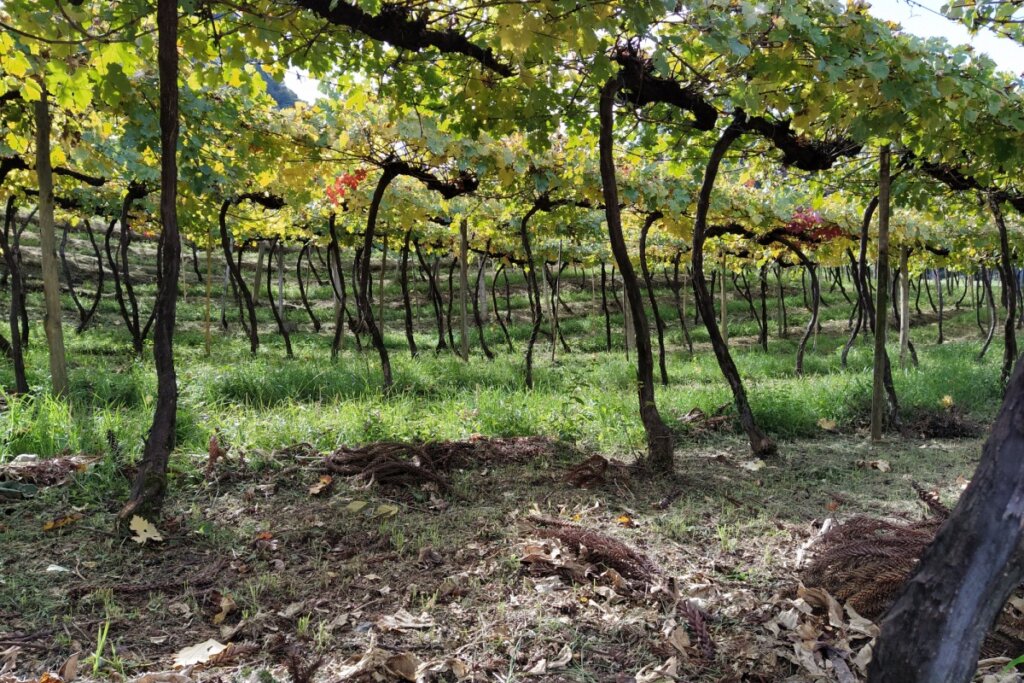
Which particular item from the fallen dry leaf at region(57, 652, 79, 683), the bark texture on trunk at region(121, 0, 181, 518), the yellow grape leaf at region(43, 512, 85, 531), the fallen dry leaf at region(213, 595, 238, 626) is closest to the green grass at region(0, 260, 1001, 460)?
the yellow grape leaf at region(43, 512, 85, 531)

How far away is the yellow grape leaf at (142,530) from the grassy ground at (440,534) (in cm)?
5

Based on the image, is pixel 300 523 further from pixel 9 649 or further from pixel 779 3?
pixel 779 3

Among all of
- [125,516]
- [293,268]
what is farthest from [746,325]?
[293,268]

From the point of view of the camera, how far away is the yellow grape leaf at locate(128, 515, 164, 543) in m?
2.64

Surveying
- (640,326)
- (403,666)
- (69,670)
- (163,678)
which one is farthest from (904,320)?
(69,670)

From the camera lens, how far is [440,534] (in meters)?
3.00

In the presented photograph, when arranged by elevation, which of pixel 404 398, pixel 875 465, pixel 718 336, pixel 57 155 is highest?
pixel 57 155

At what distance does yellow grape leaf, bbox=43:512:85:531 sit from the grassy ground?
0.08 ft

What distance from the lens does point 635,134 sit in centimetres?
527

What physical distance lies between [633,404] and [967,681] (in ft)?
15.3

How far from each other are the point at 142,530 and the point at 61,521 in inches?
18.2

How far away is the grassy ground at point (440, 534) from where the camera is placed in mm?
2062

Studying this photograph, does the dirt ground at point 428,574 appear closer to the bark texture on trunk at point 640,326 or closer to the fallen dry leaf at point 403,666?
the fallen dry leaf at point 403,666

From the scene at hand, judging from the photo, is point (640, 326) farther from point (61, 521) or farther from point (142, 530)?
point (61, 521)
